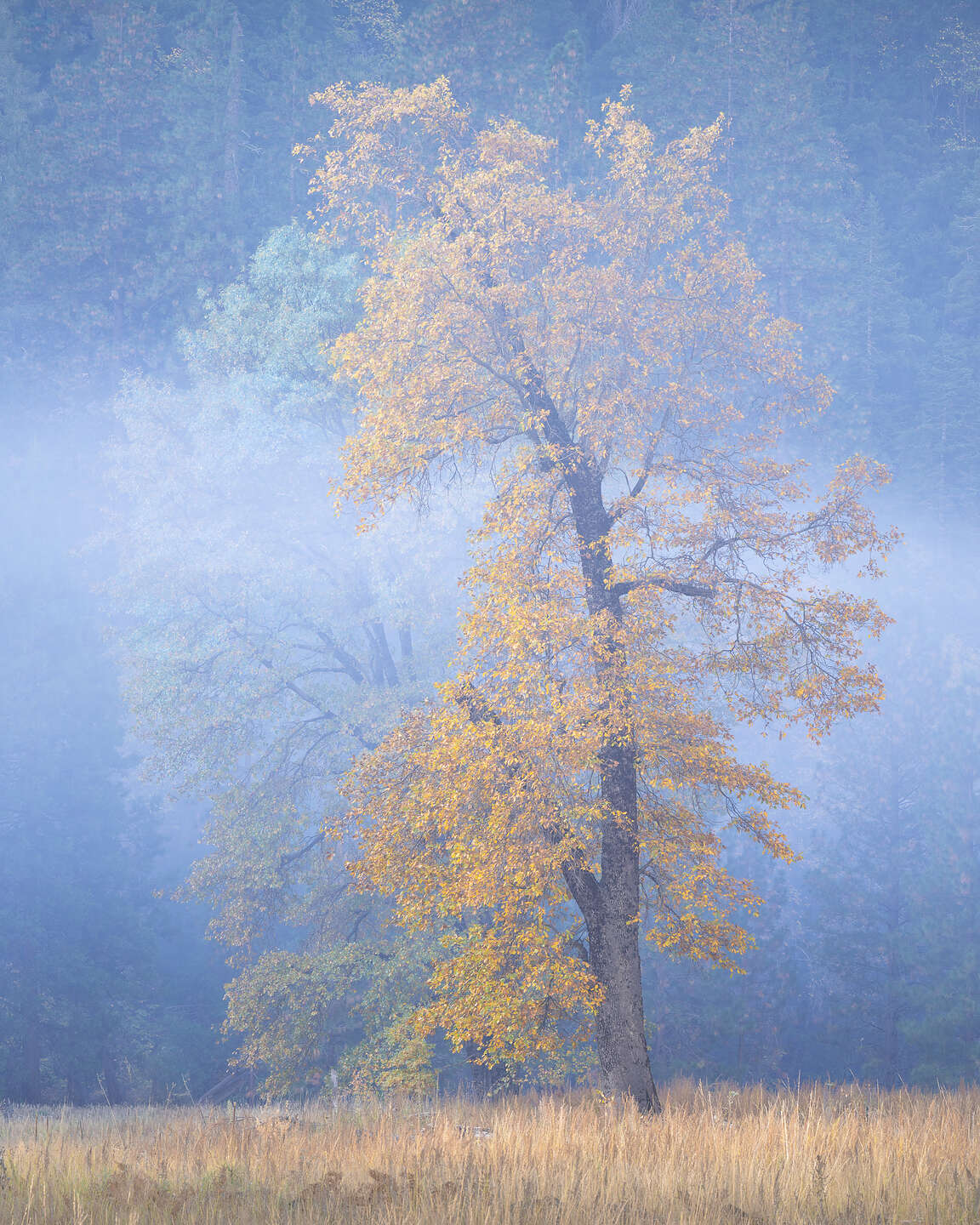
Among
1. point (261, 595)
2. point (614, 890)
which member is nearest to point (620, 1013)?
point (614, 890)

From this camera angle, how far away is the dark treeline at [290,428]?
76.6 feet

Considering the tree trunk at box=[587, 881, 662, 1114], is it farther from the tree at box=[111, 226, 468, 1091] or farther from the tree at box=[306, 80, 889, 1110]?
the tree at box=[111, 226, 468, 1091]

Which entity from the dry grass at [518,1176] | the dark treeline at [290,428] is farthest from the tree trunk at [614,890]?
the dark treeline at [290,428]

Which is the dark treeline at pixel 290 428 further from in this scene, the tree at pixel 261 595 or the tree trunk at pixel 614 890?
the tree trunk at pixel 614 890

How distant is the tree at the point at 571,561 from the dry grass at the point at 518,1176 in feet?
11.3

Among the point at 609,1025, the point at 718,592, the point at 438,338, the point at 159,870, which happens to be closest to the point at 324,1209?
the point at 609,1025

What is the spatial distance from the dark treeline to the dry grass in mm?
14393

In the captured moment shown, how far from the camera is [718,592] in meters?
11.9

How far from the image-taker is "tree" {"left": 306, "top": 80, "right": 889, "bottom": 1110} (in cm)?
1045

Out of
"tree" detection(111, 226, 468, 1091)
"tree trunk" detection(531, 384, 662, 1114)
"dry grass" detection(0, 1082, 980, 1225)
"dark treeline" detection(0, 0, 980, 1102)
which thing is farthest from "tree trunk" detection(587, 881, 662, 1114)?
"dark treeline" detection(0, 0, 980, 1102)

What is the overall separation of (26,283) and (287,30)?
45.8 feet

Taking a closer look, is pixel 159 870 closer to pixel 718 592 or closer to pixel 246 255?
pixel 246 255

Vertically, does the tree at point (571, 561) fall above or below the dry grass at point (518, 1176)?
above

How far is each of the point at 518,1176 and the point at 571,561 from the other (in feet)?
27.7
